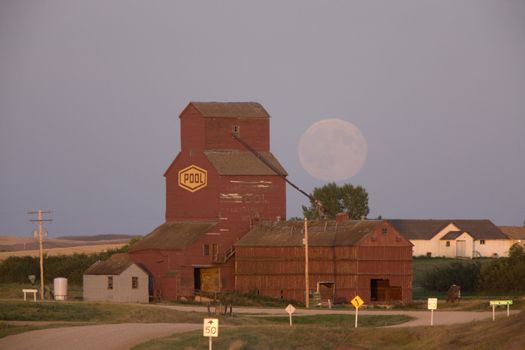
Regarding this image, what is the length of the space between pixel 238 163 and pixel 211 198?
3.38 metres

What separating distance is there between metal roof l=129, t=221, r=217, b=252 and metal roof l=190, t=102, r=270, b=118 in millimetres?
7982

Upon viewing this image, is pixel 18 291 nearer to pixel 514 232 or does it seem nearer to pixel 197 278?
pixel 197 278

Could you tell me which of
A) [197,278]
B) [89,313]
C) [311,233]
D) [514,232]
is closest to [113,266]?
[197,278]

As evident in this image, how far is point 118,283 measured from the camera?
286 feet

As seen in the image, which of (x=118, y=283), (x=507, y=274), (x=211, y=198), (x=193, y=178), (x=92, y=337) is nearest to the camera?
(x=92, y=337)

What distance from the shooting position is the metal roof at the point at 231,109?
92.4m

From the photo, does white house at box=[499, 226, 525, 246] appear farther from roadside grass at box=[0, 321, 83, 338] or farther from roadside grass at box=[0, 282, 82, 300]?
roadside grass at box=[0, 321, 83, 338]

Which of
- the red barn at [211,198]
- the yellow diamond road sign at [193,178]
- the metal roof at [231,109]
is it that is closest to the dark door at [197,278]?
the red barn at [211,198]

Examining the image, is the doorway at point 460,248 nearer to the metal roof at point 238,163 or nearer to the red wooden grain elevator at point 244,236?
the red wooden grain elevator at point 244,236

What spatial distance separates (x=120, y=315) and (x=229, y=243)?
27.5 meters

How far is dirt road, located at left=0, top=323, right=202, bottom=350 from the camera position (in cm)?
4566

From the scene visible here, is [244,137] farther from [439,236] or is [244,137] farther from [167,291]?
[439,236]

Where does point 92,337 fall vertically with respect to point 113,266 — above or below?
below

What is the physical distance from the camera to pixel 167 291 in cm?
8769
